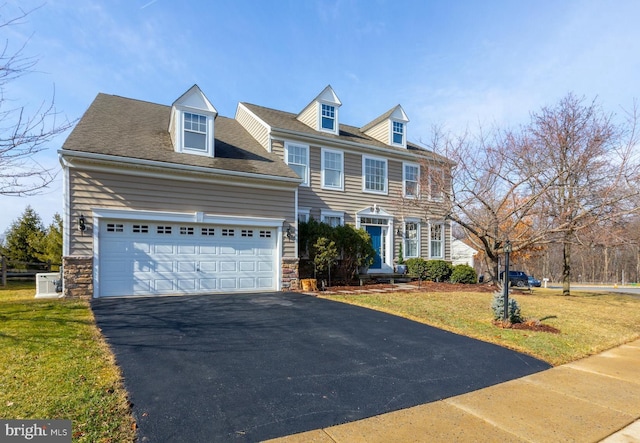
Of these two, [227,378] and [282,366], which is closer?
[227,378]

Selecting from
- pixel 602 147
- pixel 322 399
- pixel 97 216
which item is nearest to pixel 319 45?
pixel 97 216

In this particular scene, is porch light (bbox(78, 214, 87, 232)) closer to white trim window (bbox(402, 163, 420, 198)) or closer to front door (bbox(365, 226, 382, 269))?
front door (bbox(365, 226, 382, 269))

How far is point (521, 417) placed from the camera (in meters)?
3.45

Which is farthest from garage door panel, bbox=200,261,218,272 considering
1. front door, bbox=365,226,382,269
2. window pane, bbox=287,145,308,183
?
front door, bbox=365,226,382,269

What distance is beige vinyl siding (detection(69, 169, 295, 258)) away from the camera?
9133mm

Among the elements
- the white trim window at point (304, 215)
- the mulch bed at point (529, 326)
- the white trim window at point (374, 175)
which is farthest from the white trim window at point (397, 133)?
the mulch bed at point (529, 326)

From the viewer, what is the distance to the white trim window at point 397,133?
17203mm

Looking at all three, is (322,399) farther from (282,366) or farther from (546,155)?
(546,155)

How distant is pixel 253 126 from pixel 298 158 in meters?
2.65

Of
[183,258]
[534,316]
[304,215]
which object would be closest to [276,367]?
[183,258]

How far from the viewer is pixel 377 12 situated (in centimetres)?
1152

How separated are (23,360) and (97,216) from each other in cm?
563

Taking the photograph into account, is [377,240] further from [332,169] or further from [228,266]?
[228,266]

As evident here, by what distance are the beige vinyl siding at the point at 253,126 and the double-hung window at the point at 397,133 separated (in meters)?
6.50
